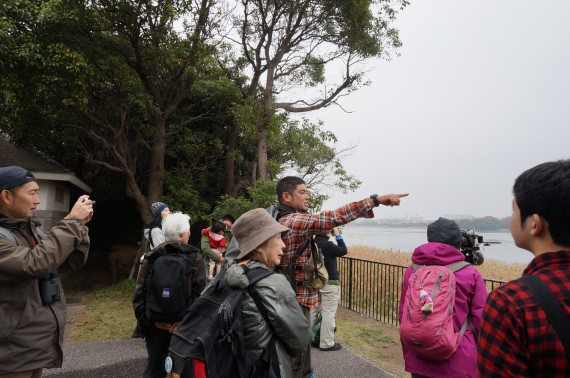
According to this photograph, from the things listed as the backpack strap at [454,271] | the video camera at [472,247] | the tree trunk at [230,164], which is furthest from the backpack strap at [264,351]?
the tree trunk at [230,164]

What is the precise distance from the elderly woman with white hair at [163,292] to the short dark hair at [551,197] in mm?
2679

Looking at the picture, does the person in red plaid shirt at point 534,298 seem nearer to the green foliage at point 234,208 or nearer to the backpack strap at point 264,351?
the backpack strap at point 264,351

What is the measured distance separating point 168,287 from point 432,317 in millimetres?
2029

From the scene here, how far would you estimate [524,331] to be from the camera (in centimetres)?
122

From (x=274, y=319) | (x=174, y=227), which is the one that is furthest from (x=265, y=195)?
(x=274, y=319)

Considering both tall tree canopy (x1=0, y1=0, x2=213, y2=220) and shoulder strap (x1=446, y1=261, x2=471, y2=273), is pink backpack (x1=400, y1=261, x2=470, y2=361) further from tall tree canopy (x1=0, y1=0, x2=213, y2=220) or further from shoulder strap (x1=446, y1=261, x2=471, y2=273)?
tall tree canopy (x1=0, y1=0, x2=213, y2=220)

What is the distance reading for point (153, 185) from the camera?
1109 centimetres

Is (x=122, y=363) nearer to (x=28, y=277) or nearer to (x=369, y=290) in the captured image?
(x=28, y=277)

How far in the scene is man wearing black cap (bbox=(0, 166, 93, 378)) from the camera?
2182 millimetres

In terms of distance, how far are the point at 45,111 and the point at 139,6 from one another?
A: 387 cm

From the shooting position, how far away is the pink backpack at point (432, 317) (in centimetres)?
242

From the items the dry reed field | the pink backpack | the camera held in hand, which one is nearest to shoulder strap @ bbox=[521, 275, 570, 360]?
the pink backpack

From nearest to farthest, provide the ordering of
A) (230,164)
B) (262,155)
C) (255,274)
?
(255,274)
(262,155)
(230,164)

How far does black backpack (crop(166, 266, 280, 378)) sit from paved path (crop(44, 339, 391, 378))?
3196 millimetres
